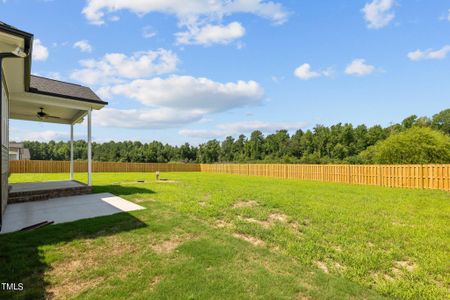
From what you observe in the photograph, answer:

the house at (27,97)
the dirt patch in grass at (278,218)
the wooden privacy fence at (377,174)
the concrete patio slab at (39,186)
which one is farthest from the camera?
the wooden privacy fence at (377,174)

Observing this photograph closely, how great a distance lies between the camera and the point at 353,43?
11.2m

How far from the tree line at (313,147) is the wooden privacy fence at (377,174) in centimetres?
701

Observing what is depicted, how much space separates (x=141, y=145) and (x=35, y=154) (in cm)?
2432

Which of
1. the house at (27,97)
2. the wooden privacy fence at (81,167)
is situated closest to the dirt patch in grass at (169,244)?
the house at (27,97)

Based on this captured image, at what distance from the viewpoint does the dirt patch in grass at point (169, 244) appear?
11.9 ft

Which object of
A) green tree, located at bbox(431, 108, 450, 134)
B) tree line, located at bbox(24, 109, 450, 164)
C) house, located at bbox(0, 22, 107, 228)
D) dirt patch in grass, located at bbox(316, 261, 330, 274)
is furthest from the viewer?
green tree, located at bbox(431, 108, 450, 134)

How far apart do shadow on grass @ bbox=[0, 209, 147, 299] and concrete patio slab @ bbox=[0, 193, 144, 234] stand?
522 millimetres

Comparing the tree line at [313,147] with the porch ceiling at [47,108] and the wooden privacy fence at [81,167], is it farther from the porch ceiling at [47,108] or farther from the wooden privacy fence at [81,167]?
the porch ceiling at [47,108]

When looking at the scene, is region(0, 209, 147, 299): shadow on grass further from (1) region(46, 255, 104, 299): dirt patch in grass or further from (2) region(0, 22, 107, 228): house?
(2) region(0, 22, 107, 228): house

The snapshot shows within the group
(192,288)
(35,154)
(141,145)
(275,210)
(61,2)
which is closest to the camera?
(192,288)

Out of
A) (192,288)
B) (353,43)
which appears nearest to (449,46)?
(353,43)

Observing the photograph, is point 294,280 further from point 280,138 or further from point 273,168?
point 280,138

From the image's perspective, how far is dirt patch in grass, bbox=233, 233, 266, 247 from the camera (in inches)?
159

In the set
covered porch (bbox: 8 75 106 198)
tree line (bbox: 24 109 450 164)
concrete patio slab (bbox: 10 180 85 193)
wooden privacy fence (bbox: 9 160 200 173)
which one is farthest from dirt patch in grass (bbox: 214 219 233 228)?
tree line (bbox: 24 109 450 164)
